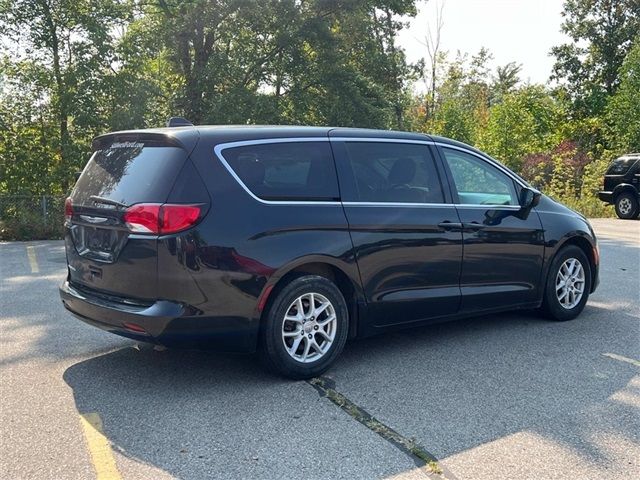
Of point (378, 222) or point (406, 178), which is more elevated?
point (406, 178)

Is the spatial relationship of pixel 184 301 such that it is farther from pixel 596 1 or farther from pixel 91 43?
pixel 596 1

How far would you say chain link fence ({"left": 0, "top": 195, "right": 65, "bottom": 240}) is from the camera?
13.6 metres

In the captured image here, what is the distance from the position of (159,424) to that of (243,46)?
55.0ft

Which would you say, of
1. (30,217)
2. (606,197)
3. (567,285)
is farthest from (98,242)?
(606,197)

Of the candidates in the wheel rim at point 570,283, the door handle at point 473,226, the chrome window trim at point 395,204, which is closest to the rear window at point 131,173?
the chrome window trim at point 395,204

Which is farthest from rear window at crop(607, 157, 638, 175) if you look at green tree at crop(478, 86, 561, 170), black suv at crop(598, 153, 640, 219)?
green tree at crop(478, 86, 561, 170)

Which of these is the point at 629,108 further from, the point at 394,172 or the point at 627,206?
the point at 394,172

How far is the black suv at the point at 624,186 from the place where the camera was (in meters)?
19.1

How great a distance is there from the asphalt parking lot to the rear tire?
14.8 m

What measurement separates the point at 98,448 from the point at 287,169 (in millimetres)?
2180

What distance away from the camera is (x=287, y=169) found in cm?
456

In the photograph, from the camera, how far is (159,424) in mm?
3732

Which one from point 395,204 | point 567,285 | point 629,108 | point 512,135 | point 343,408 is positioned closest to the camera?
point 343,408

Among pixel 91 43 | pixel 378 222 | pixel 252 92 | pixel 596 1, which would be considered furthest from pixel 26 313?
pixel 596 1
